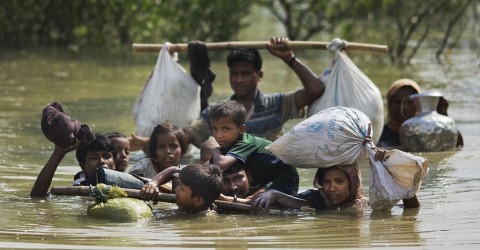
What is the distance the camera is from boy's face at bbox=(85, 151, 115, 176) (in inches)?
278

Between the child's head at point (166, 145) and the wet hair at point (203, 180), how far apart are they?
0.92 meters

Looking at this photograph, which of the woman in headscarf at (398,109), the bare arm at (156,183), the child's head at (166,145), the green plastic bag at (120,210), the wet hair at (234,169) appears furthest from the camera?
the woman in headscarf at (398,109)

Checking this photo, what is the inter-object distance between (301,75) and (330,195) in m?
1.93

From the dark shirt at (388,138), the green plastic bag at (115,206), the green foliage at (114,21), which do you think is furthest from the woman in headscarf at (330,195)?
the green foliage at (114,21)

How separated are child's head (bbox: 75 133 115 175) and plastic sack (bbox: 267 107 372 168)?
106cm

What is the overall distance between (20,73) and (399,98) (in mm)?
5678

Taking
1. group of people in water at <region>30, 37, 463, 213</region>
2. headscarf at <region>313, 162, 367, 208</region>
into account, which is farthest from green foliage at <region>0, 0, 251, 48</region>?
headscarf at <region>313, 162, 367, 208</region>

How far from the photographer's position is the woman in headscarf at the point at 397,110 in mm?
9109

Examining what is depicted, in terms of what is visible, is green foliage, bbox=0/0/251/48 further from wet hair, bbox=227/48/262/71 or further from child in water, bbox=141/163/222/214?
child in water, bbox=141/163/222/214

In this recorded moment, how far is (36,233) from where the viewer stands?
5766 millimetres

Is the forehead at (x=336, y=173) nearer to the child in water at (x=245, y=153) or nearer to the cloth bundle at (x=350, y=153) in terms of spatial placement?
the cloth bundle at (x=350, y=153)

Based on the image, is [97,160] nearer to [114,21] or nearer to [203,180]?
[203,180]

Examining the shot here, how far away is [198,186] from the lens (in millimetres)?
6305

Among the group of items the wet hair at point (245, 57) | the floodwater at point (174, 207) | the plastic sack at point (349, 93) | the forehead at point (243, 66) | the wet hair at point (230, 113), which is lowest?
the floodwater at point (174, 207)
